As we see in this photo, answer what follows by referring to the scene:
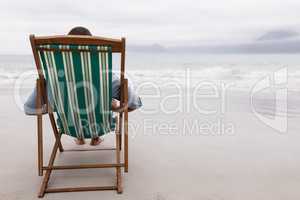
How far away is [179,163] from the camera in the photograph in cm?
267

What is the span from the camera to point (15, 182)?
229 cm

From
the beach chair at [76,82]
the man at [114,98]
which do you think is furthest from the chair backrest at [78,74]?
the man at [114,98]

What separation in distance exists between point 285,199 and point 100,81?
4.58 feet

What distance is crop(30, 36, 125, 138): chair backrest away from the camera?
6.78ft

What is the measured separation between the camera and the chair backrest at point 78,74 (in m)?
2.07

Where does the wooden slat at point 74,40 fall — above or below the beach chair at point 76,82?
above

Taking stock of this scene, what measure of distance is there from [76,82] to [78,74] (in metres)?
0.06

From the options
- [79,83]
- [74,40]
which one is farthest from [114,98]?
[74,40]

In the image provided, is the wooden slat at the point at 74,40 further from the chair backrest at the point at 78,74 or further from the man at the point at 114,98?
the man at the point at 114,98

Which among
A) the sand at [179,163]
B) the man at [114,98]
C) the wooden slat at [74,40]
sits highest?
the wooden slat at [74,40]

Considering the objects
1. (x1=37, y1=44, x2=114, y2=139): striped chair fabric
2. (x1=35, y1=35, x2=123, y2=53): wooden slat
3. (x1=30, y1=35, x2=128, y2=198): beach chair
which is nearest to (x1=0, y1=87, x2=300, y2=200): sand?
(x1=30, y1=35, x2=128, y2=198): beach chair

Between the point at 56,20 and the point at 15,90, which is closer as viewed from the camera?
the point at 15,90

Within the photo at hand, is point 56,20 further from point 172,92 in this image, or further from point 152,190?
point 152,190

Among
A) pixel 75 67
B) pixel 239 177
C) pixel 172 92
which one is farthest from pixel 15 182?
pixel 172 92
